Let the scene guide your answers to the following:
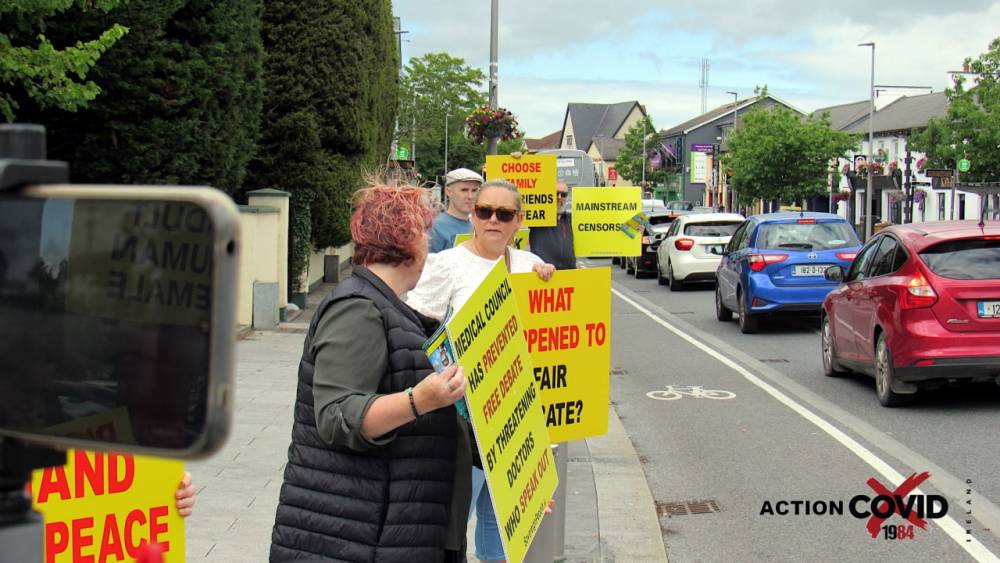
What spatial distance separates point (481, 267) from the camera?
16.6ft

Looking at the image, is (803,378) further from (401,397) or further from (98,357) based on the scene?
(98,357)

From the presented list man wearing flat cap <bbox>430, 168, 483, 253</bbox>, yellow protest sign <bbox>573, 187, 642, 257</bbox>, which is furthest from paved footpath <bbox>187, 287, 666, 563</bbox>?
man wearing flat cap <bbox>430, 168, 483, 253</bbox>

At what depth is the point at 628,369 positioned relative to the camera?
46.4 feet

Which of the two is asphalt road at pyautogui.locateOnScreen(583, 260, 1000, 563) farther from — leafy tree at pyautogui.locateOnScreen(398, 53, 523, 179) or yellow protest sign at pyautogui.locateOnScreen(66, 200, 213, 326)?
leafy tree at pyautogui.locateOnScreen(398, 53, 523, 179)

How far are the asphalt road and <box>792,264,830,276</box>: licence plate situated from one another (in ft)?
7.62

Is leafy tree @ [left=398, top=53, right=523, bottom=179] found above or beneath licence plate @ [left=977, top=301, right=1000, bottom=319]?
above

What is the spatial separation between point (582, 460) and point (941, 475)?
2439 mm

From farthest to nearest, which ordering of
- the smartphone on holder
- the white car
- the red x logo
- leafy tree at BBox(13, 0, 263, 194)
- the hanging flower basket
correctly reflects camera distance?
the white car < the hanging flower basket < leafy tree at BBox(13, 0, 263, 194) < the red x logo < the smartphone on holder

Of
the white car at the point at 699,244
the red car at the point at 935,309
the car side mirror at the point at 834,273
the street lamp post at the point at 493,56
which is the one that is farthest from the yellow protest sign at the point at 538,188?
the white car at the point at 699,244

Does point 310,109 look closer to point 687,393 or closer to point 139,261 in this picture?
point 687,393

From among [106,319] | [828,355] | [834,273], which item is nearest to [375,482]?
[106,319]

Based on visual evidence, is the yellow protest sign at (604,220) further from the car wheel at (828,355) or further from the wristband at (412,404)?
the wristband at (412,404)

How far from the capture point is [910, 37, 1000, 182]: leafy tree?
4809 cm

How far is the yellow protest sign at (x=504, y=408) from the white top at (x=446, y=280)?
63 centimetres
